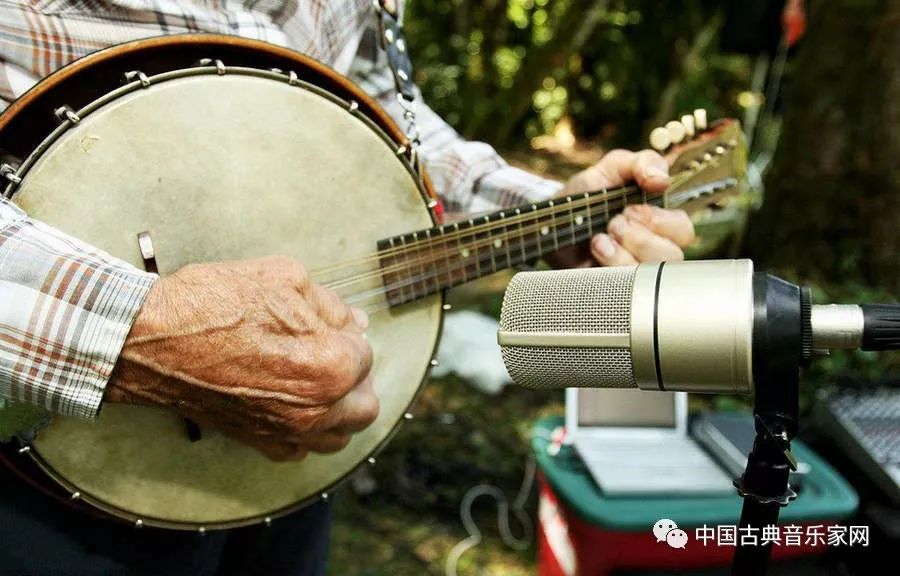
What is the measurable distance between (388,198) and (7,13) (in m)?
0.57

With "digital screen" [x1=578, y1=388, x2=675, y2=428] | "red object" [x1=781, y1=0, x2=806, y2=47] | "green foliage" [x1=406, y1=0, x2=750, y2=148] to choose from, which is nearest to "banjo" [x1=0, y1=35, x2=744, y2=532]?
"digital screen" [x1=578, y1=388, x2=675, y2=428]

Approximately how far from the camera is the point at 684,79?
810 centimetres

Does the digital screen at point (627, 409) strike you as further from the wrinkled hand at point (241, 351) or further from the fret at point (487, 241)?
the wrinkled hand at point (241, 351)

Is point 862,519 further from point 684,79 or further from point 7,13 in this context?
point 684,79

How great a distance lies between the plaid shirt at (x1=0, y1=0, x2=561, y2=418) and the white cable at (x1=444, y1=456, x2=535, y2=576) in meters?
1.85

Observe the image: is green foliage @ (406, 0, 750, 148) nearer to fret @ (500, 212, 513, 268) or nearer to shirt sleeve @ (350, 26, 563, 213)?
shirt sleeve @ (350, 26, 563, 213)

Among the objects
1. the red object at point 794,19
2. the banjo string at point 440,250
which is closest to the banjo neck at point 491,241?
the banjo string at point 440,250

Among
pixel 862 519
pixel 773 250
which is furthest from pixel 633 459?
pixel 773 250

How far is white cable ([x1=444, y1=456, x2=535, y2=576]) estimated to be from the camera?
267 centimetres

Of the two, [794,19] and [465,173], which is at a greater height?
[794,19]

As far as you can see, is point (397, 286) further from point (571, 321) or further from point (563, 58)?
point (563, 58)

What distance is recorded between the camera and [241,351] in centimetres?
→ 94

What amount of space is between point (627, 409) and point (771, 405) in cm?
148

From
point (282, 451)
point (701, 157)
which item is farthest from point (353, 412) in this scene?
point (701, 157)
